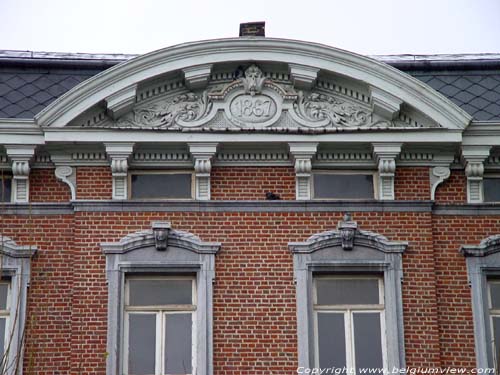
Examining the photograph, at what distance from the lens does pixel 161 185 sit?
1727 cm

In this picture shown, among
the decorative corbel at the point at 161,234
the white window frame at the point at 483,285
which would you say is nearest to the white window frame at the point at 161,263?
the decorative corbel at the point at 161,234

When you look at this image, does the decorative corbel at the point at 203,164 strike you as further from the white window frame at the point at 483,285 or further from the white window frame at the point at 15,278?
the white window frame at the point at 483,285

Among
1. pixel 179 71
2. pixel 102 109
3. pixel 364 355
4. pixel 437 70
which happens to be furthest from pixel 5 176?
pixel 437 70

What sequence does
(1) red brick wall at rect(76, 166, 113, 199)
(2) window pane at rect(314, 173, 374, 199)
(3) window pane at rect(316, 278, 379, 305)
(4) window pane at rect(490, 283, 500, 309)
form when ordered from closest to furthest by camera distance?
(3) window pane at rect(316, 278, 379, 305) < (4) window pane at rect(490, 283, 500, 309) < (1) red brick wall at rect(76, 166, 113, 199) < (2) window pane at rect(314, 173, 374, 199)

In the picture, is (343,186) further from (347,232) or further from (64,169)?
(64,169)

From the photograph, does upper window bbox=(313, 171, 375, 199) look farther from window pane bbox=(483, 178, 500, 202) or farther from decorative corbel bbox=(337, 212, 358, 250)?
window pane bbox=(483, 178, 500, 202)

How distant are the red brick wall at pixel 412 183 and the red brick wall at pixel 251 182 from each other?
1564 mm

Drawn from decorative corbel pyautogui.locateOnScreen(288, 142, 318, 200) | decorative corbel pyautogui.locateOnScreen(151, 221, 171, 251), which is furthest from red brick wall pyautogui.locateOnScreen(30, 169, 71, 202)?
decorative corbel pyautogui.locateOnScreen(288, 142, 318, 200)

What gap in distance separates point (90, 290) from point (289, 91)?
422 centimetres

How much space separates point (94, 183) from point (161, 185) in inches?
38.7

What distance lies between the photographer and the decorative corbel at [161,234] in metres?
16.6

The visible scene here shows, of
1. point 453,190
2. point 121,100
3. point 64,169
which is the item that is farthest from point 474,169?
point 64,169

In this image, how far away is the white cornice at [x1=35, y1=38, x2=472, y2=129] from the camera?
55.5 feet

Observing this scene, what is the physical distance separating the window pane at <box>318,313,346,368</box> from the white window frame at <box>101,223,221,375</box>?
5.20 ft
